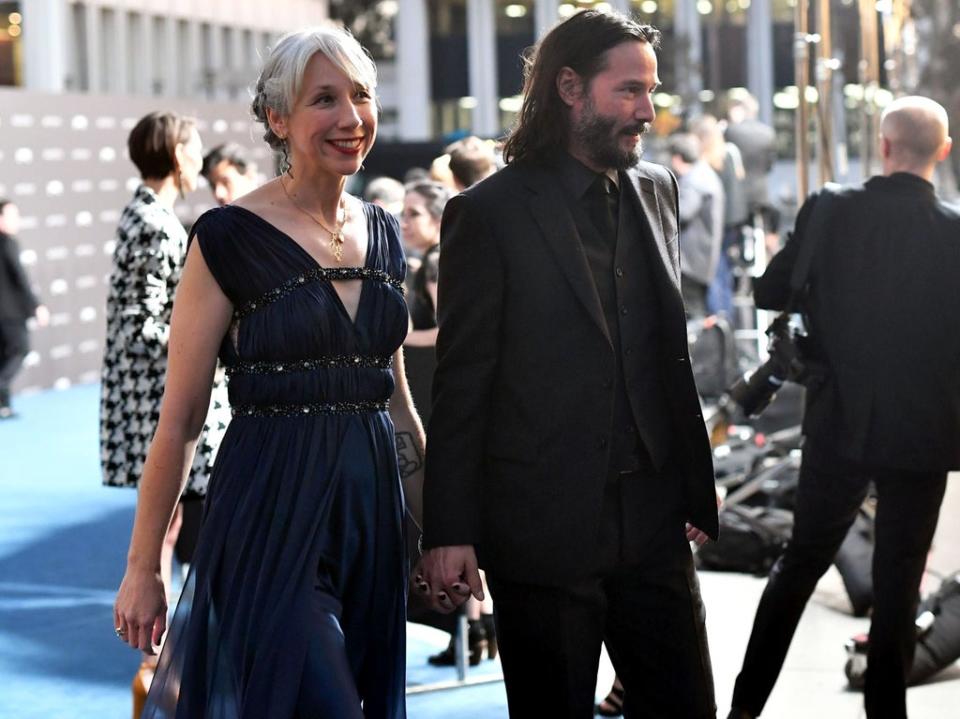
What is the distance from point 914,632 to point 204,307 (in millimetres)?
2874

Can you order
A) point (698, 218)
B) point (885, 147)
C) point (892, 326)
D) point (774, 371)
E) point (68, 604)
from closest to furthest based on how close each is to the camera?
point (892, 326)
point (885, 147)
point (774, 371)
point (68, 604)
point (698, 218)

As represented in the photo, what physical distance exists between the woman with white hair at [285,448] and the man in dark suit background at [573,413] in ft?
0.49

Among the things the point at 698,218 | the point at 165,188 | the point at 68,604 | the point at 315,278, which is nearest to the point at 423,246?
the point at 165,188

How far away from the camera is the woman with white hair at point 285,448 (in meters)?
3.39

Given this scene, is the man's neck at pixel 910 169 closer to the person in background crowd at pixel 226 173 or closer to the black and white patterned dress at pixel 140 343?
the black and white patterned dress at pixel 140 343

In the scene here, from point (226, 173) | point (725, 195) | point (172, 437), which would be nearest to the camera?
point (172, 437)

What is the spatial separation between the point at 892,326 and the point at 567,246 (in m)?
1.93

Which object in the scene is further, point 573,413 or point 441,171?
A: point 441,171

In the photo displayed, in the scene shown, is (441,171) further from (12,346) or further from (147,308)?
(12,346)

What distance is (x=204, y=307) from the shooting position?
11.2ft

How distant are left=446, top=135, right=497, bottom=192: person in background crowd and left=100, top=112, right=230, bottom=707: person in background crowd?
98cm

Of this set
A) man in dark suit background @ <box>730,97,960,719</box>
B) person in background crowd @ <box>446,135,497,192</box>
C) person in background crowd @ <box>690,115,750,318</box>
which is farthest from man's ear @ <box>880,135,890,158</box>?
person in background crowd @ <box>690,115,750,318</box>

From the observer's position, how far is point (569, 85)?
3643 mm

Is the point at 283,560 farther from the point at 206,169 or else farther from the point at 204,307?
the point at 206,169
